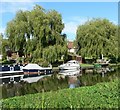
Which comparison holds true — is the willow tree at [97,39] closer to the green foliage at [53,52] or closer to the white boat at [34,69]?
the green foliage at [53,52]

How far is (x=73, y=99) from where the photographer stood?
1355cm

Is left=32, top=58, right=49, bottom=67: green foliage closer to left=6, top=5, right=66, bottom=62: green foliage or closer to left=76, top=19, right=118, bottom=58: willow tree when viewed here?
left=6, top=5, right=66, bottom=62: green foliage

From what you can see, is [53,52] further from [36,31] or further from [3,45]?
[3,45]

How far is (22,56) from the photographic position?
58938 mm

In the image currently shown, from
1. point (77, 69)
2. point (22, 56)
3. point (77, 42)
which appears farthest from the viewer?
point (77, 42)

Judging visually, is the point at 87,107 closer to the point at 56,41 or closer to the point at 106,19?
the point at 56,41

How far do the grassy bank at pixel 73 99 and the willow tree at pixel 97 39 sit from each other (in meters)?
46.9

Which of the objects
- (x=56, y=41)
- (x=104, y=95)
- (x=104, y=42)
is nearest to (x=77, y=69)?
(x=56, y=41)

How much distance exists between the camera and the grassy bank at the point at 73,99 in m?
12.9

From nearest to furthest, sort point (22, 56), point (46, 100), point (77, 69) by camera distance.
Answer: point (46, 100) < point (77, 69) < point (22, 56)

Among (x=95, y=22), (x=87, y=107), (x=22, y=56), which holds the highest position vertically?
(x=95, y=22)

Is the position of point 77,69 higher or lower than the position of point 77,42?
lower

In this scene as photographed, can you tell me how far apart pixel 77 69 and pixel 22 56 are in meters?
11.9

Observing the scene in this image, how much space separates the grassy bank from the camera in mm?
12898
